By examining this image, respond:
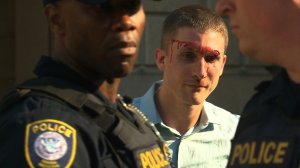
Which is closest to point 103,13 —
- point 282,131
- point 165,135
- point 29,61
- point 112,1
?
point 112,1

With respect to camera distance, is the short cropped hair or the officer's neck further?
the short cropped hair

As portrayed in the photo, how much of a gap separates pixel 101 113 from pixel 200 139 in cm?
135

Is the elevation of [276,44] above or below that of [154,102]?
above

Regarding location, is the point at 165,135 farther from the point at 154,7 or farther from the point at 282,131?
the point at 154,7

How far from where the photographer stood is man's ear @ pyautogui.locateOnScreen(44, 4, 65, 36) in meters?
2.51

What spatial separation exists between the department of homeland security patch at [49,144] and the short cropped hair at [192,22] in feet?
5.28

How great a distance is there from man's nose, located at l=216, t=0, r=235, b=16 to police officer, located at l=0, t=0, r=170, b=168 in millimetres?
302

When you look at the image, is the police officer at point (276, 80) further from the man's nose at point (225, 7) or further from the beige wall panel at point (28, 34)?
the beige wall panel at point (28, 34)

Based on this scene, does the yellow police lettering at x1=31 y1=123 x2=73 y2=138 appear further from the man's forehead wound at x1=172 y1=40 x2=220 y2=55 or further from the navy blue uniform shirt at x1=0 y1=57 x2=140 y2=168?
the man's forehead wound at x1=172 y1=40 x2=220 y2=55

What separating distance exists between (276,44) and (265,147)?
263mm

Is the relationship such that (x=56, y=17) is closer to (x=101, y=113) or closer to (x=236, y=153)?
(x=101, y=113)

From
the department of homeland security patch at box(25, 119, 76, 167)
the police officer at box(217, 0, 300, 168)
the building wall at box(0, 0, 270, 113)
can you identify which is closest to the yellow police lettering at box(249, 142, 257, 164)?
the police officer at box(217, 0, 300, 168)

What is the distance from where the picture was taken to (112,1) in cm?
246

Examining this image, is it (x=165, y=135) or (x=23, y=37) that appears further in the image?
(x=23, y=37)
